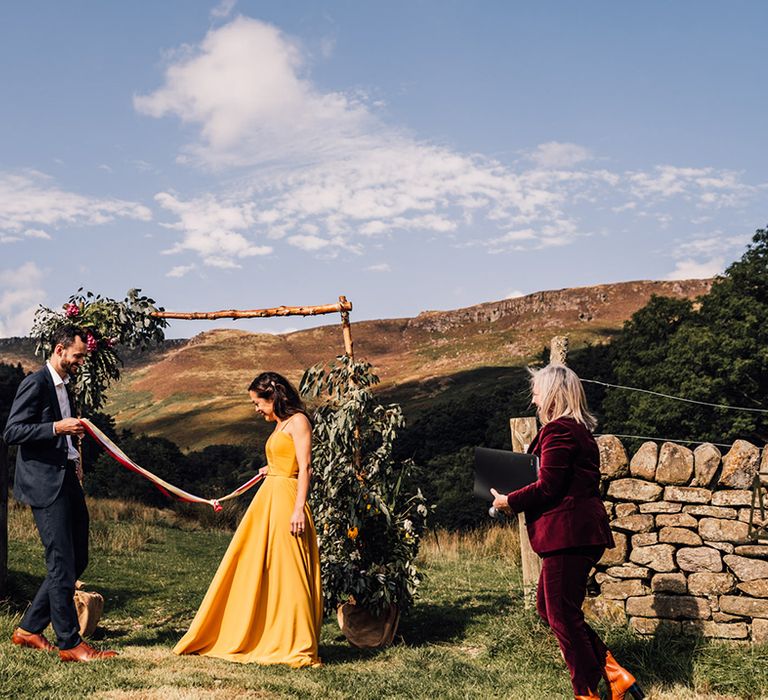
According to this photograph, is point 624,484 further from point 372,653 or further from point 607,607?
point 372,653

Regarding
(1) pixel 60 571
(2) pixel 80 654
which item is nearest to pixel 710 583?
(2) pixel 80 654

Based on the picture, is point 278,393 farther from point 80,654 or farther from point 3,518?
point 3,518

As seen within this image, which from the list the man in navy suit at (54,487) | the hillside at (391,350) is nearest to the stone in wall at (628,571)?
the man in navy suit at (54,487)

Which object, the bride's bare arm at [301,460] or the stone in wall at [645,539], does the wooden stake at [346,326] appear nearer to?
the bride's bare arm at [301,460]

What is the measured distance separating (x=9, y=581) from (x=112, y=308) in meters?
2.85

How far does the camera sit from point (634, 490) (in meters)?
7.11

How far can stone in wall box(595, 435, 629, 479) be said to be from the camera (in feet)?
23.6

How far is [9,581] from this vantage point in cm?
755

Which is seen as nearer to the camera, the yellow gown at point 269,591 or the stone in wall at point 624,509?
the yellow gown at point 269,591

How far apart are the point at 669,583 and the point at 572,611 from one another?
9.65 ft

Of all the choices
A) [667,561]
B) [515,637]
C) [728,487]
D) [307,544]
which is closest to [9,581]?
[307,544]

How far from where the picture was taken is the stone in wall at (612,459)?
7.19 m

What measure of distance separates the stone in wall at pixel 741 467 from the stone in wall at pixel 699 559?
2.00 ft

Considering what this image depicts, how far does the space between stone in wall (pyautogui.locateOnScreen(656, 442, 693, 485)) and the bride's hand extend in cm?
337
